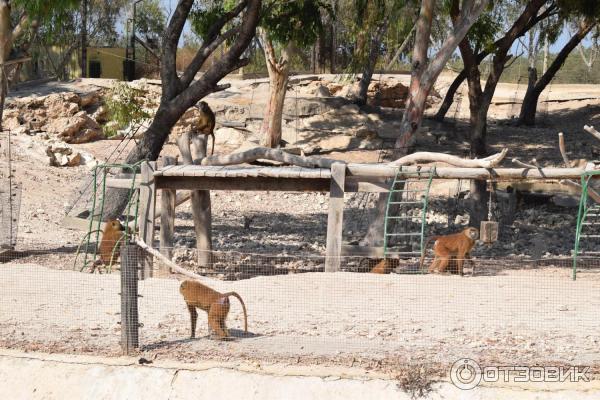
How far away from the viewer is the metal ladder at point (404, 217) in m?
13.6

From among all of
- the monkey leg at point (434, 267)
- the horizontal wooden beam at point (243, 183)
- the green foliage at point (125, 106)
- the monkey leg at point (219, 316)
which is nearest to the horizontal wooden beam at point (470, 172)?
the horizontal wooden beam at point (243, 183)

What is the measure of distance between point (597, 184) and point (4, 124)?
16.1 metres

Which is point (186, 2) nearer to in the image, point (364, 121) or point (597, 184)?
point (597, 184)

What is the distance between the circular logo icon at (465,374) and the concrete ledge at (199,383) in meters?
0.07

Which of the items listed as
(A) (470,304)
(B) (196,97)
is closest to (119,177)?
(B) (196,97)

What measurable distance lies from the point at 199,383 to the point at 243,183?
632cm

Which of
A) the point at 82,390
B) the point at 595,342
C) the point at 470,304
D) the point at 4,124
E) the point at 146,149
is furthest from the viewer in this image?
the point at 4,124

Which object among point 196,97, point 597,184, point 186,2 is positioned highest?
point 186,2

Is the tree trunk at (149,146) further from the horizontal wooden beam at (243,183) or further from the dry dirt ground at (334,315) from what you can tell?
the horizontal wooden beam at (243,183)

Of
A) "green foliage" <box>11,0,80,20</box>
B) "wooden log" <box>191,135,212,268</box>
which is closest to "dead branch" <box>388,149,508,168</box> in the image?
"wooden log" <box>191,135,212,268</box>

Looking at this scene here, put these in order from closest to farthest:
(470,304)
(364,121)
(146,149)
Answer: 1. (470,304)
2. (146,149)
3. (364,121)

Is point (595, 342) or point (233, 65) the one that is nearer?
point (595, 342)

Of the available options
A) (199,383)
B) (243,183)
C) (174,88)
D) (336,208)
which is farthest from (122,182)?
(199,383)

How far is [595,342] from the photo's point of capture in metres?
9.22
